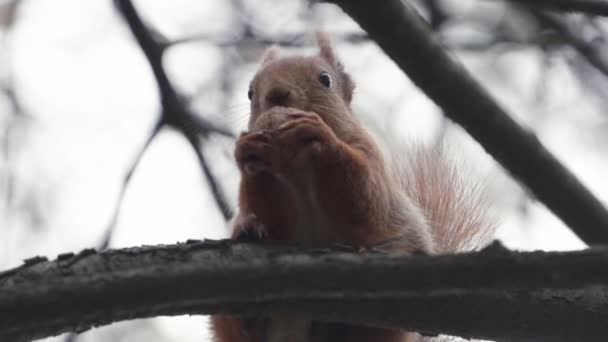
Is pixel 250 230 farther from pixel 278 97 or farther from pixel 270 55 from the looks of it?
pixel 270 55

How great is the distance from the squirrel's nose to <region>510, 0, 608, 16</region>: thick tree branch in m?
1.24

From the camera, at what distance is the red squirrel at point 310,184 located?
2320 mm

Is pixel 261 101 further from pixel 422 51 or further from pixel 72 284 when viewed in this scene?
pixel 72 284

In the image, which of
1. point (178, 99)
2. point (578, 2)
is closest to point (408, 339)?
point (178, 99)

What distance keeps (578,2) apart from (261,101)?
1.31 meters

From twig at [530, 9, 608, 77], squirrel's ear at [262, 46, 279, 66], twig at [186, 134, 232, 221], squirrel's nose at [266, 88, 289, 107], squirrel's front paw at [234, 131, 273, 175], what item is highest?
squirrel's ear at [262, 46, 279, 66]

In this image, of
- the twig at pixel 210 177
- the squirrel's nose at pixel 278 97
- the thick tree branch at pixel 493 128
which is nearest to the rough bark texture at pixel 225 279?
the thick tree branch at pixel 493 128

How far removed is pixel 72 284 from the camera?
1.49 meters

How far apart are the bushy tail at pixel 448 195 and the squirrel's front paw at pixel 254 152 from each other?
129 cm

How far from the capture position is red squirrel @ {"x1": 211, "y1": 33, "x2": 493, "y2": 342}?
2.32 meters

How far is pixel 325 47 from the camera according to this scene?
336cm

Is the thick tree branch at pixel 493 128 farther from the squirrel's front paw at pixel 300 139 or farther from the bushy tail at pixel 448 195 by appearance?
the bushy tail at pixel 448 195

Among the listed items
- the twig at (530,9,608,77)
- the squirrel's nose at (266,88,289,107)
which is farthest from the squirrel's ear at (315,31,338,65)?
the twig at (530,9,608,77)

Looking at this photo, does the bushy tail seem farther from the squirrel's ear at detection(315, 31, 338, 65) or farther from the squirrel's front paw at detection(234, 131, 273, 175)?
the squirrel's front paw at detection(234, 131, 273, 175)
